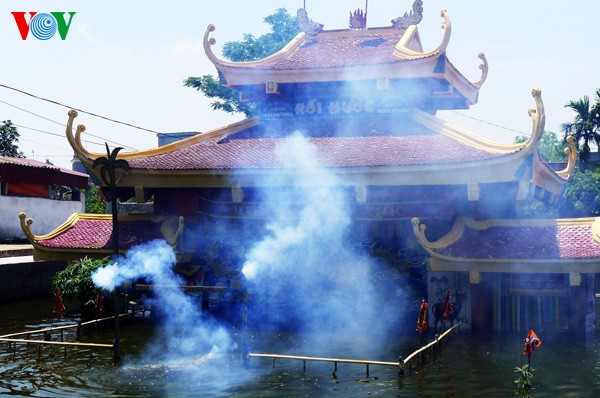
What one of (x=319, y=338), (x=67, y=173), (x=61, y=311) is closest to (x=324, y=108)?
(x=319, y=338)

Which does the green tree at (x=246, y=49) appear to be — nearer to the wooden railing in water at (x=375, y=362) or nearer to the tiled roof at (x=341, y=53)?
the tiled roof at (x=341, y=53)

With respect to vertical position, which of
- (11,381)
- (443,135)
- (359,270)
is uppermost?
(443,135)

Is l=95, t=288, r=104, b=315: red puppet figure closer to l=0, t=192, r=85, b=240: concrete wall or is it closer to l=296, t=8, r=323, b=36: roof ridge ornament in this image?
l=296, t=8, r=323, b=36: roof ridge ornament

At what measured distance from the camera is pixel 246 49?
42.4 m

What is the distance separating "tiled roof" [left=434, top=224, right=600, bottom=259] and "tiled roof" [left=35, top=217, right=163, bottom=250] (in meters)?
8.81

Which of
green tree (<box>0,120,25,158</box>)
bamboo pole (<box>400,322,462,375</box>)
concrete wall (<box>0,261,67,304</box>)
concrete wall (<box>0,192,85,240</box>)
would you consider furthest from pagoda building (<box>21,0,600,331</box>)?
green tree (<box>0,120,25,158</box>)

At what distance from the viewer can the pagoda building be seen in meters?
20.1

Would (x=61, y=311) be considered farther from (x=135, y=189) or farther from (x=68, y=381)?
(x=68, y=381)

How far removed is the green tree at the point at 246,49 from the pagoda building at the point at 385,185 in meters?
15.8

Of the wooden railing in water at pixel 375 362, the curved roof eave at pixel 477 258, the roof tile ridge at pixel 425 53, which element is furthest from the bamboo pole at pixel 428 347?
the roof tile ridge at pixel 425 53

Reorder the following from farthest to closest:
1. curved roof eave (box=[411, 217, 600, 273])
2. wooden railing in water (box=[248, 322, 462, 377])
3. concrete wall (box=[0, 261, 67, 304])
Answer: concrete wall (box=[0, 261, 67, 304]) → curved roof eave (box=[411, 217, 600, 273]) → wooden railing in water (box=[248, 322, 462, 377])

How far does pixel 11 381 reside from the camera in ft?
50.9

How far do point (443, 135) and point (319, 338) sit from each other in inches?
275

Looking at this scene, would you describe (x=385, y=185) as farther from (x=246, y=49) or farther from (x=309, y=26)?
(x=246, y=49)
